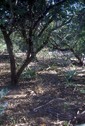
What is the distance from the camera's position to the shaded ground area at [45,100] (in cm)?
602

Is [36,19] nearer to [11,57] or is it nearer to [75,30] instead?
[11,57]

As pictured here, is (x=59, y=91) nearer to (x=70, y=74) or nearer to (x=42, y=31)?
(x=42, y=31)

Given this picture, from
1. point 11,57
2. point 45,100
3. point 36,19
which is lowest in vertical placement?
point 45,100

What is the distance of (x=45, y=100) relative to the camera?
288 inches

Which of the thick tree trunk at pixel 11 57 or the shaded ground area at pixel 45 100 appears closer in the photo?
the shaded ground area at pixel 45 100

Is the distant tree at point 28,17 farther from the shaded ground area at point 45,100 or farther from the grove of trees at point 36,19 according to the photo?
the shaded ground area at point 45,100

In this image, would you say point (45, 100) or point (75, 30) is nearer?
point (75, 30)

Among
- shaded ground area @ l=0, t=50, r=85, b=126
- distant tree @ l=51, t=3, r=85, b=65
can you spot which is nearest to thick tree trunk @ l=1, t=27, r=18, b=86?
shaded ground area @ l=0, t=50, r=85, b=126

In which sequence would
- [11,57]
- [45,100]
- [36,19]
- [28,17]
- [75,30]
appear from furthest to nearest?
1. [11,57]
2. [36,19]
3. [28,17]
4. [45,100]
5. [75,30]

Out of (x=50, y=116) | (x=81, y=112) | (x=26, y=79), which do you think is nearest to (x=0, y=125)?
(x=50, y=116)

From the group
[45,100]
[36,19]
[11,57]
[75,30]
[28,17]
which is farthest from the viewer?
[11,57]

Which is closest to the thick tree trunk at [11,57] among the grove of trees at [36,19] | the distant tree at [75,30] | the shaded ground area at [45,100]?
the grove of trees at [36,19]

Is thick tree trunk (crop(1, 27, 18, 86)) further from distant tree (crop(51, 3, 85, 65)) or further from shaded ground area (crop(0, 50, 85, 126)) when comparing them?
distant tree (crop(51, 3, 85, 65))

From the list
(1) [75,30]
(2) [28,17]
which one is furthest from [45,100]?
(2) [28,17]
